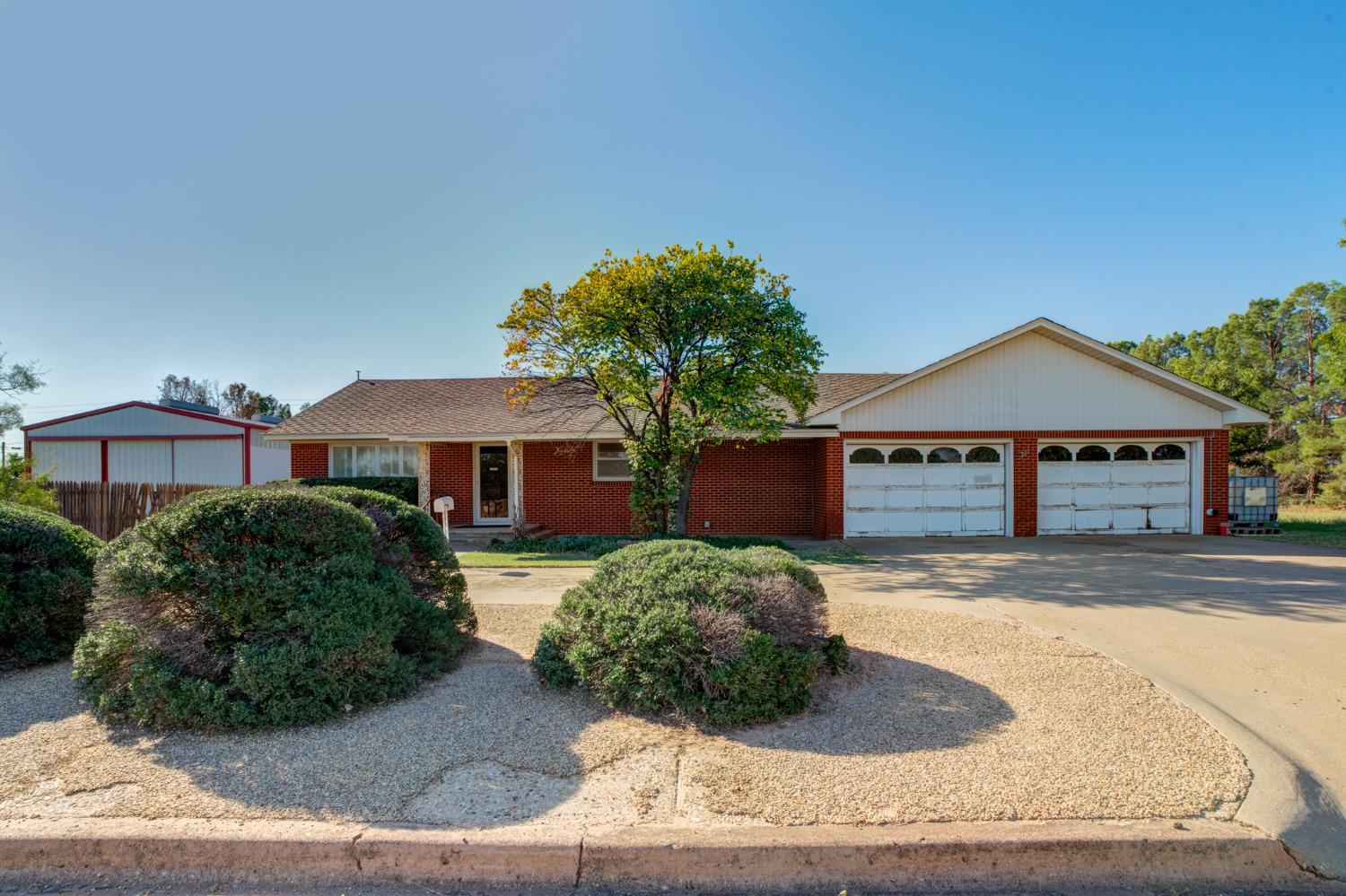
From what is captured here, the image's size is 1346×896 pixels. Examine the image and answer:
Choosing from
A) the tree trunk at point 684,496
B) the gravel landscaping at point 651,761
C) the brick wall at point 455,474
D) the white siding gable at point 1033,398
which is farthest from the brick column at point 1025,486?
the brick wall at point 455,474

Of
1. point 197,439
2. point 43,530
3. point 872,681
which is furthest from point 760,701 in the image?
point 197,439

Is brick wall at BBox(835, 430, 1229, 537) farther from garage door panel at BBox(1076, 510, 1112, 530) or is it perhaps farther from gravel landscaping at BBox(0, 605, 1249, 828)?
gravel landscaping at BBox(0, 605, 1249, 828)

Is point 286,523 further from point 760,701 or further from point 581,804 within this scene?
point 760,701

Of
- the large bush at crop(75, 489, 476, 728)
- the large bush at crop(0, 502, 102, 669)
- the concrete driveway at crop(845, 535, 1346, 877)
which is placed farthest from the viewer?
the large bush at crop(0, 502, 102, 669)

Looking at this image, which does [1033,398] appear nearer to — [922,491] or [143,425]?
[922,491]

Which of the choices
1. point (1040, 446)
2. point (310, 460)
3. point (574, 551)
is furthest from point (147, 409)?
point (1040, 446)

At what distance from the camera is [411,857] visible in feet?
9.50

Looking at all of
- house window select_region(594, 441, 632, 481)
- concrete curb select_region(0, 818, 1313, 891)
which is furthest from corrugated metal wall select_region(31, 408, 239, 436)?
concrete curb select_region(0, 818, 1313, 891)

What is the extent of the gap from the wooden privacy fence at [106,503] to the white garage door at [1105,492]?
18.4m

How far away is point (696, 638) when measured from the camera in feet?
13.9

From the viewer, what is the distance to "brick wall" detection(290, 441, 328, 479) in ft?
58.5

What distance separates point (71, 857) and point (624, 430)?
11.8 metres

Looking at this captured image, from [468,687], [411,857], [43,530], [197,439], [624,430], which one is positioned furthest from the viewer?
[197,439]

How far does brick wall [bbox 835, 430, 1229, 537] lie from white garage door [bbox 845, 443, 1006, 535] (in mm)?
276
